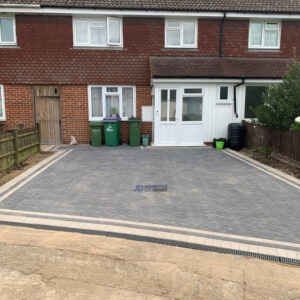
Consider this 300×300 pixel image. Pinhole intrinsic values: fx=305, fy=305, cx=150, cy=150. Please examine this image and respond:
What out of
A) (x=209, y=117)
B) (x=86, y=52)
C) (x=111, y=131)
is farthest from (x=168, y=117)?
(x=86, y=52)

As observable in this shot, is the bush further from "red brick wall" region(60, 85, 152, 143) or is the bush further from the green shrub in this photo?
"red brick wall" region(60, 85, 152, 143)

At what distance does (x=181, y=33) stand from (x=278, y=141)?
6.82 metres

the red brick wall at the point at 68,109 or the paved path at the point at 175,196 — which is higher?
the red brick wall at the point at 68,109

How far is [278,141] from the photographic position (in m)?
9.74

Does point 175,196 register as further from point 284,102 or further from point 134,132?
point 134,132

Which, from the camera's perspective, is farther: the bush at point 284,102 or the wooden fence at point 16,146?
the bush at point 284,102

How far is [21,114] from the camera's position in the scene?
13477 millimetres

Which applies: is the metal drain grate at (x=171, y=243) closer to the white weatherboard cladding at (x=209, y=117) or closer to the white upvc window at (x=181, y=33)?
the white weatherboard cladding at (x=209, y=117)

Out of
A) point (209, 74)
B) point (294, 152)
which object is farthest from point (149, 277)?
point (209, 74)

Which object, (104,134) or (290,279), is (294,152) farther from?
(104,134)

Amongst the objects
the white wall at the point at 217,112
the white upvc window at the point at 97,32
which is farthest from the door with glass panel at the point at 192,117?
the white upvc window at the point at 97,32

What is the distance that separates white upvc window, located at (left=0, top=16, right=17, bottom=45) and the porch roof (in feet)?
19.8

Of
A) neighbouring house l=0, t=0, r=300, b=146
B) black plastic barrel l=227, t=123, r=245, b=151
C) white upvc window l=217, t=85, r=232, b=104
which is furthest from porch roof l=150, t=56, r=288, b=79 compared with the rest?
black plastic barrel l=227, t=123, r=245, b=151

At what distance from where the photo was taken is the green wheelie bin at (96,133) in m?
12.9
